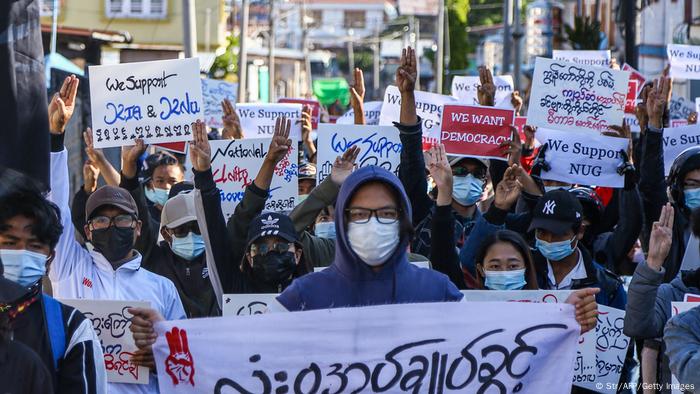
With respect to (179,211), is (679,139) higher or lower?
higher

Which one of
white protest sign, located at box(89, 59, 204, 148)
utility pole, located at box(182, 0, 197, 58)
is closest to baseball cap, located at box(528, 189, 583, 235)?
white protest sign, located at box(89, 59, 204, 148)

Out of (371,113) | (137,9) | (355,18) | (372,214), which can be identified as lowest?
(371,113)

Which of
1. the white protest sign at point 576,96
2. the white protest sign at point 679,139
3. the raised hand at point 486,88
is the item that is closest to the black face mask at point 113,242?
the raised hand at point 486,88

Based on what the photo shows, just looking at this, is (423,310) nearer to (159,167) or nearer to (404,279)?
(404,279)

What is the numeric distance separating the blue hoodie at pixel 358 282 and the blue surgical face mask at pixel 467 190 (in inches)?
142

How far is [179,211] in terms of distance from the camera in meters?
6.77

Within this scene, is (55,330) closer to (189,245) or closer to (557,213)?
(189,245)

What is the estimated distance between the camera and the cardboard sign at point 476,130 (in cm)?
877

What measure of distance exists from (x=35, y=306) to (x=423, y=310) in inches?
47.9

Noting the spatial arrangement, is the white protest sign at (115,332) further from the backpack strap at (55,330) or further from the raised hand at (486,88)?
the raised hand at (486,88)

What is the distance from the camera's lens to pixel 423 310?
427 centimetres

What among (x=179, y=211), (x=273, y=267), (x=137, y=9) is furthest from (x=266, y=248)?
(x=137, y=9)

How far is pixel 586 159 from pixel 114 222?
3821 millimetres

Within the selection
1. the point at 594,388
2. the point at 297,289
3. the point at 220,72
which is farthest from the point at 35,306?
the point at 220,72
